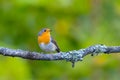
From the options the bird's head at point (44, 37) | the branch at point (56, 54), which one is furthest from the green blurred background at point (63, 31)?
the branch at point (56, 54)

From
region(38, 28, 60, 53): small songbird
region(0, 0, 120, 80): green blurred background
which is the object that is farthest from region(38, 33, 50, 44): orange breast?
region(0, 0, 120, 80): green blurred background

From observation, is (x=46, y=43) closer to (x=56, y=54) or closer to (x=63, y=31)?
A: (x=56, y=54)

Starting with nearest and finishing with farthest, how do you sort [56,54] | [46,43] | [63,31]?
[56,54] < [46,43] < [63,31]

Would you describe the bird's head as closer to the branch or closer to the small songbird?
the small songbird

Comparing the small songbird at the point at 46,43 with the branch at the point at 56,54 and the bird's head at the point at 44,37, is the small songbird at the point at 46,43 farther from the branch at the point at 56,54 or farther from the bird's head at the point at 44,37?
the branch at the point at 56,54

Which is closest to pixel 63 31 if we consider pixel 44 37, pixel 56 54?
pixel 44 37

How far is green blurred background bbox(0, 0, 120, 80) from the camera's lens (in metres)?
3.94

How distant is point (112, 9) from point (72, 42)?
0.55 m

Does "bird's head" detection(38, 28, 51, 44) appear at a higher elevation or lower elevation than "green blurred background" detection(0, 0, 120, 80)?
lower

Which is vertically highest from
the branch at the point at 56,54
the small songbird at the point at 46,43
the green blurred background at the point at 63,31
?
the green blurred background at the point at 63,31

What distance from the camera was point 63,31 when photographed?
4.20 metres

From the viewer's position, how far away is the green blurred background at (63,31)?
12.9 feet

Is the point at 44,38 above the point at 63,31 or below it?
below

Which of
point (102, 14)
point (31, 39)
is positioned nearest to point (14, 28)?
point (31, 39)
